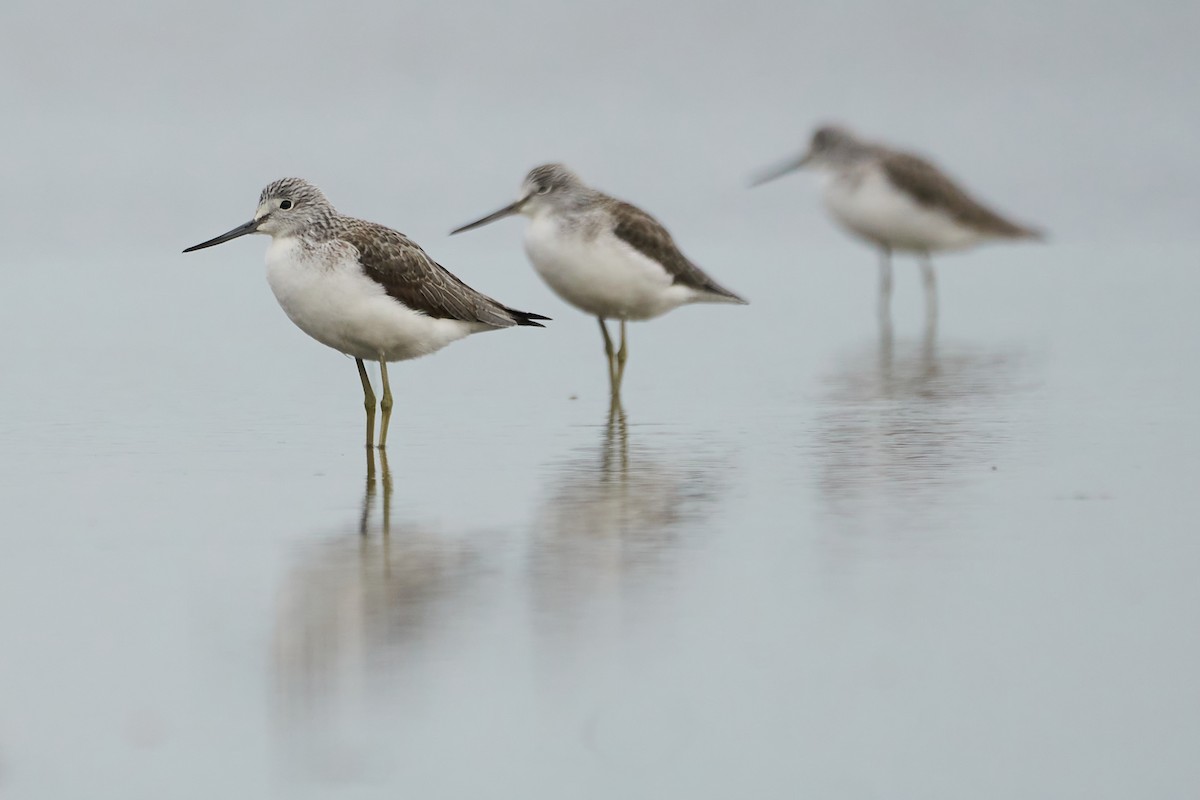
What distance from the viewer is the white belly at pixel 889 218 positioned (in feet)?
61.0

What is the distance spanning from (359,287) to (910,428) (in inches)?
114

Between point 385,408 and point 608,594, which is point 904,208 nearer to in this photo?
point 385,408

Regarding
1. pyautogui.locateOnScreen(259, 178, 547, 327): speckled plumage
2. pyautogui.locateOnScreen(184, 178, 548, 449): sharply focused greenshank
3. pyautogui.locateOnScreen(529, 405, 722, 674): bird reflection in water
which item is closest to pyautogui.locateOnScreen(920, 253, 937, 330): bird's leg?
pyautogui.locateOnScreen(259, 178, 547, 327): speckled plumage

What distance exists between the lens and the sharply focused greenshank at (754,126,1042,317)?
1856 centimetres

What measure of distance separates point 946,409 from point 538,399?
249 cm

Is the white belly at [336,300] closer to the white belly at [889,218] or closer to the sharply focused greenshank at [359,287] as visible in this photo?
the sharply focused greenshank at [359,287]

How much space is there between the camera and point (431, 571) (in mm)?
6801

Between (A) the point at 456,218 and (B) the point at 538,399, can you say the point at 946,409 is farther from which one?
(A) the point at 456,218

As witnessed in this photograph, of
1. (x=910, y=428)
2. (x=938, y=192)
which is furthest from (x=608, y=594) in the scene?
(x=938, y=192)

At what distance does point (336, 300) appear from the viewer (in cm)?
932

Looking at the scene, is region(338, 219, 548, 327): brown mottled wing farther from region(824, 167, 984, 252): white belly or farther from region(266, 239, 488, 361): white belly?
region(824, 167, 984, 252): white belly

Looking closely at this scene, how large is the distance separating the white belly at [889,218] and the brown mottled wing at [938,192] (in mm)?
70

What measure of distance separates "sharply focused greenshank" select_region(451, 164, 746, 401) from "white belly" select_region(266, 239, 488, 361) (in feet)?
7.97

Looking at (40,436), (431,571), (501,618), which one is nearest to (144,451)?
(40,436)
